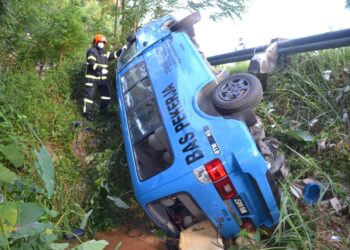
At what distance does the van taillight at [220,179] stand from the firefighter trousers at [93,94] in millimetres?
2669

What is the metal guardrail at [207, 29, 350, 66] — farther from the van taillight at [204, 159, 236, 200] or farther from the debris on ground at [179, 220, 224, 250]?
the debris on ground at [179, 220, 224, 250]

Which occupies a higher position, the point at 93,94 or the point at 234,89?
the point at 234,89

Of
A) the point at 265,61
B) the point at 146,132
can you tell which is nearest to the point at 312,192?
the point at 146,132

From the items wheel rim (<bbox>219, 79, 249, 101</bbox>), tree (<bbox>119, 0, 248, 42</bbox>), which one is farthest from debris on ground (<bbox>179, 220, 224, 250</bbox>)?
tree (<bbox>119, 0, 248, 42</bbox>)

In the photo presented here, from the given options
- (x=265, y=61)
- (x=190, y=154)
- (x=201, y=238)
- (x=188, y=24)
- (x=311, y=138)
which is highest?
(x=188, y=24)

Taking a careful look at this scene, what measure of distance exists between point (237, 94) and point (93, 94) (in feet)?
9.05

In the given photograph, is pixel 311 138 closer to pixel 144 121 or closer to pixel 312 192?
pixel 312 192

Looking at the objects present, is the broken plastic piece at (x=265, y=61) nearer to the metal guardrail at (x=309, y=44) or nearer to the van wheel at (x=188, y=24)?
the metal guardrail at (x=309, y=44)

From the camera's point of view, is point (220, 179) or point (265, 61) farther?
point (265, 61)

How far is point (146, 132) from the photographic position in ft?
12.0

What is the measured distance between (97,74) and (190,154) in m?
2.86

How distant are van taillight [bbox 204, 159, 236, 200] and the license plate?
47mm

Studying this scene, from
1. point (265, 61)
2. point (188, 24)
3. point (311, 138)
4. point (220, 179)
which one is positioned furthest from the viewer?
point (265, 61)

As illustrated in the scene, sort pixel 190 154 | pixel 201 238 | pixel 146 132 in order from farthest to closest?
pixel 146 132, pixel 201 238, pixel 190 154
